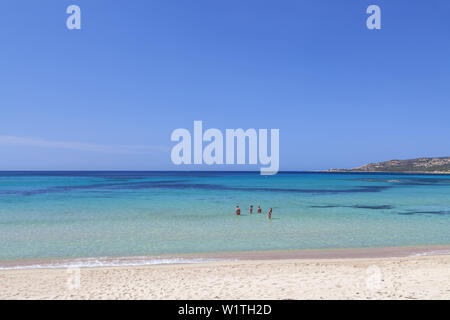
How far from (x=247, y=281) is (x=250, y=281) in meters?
0.09

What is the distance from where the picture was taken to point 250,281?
8.73 metres

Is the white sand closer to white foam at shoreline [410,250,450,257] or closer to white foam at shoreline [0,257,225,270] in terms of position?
white foam at shoreline [0,257,225,270]

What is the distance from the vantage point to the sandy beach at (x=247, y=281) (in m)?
7.59

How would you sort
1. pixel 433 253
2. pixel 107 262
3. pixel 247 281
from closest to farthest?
pixel 247 281 < pixel 107 262 < pixel 433 253

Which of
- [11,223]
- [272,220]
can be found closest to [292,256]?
[272,220]

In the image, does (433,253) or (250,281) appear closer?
(250,281)

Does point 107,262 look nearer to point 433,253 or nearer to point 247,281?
point 247,281

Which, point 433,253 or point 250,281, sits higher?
point 250,281

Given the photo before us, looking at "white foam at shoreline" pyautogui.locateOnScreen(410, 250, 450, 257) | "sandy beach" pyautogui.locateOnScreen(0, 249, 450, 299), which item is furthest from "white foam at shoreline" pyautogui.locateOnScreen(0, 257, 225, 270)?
"white foam at shoreline" pyautogui.locateOnScreen(410, 250, 450, 257)

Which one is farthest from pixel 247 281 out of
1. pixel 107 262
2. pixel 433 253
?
pixel 433 253

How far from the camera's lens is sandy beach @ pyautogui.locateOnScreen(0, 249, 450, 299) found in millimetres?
7586

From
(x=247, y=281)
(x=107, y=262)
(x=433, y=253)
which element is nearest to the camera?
(x=247, y=281)
